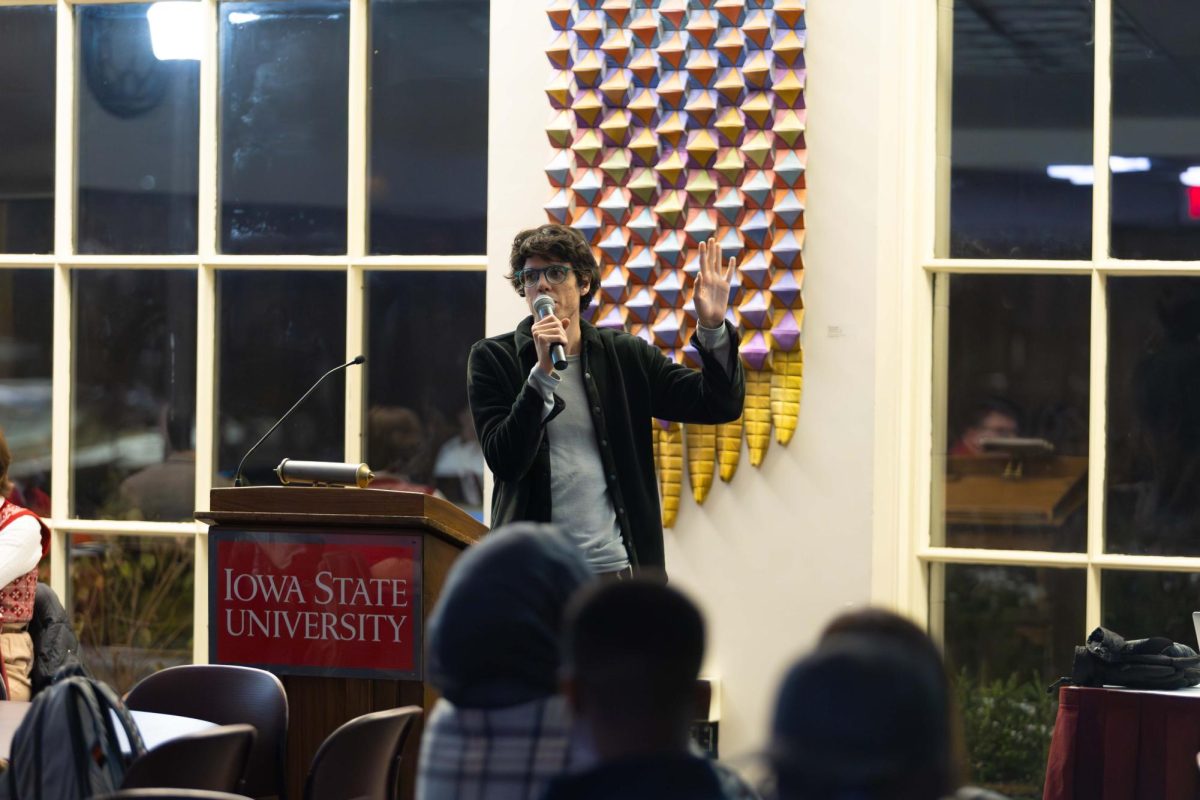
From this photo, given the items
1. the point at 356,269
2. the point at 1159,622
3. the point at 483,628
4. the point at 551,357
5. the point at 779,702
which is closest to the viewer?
the point at 779,702

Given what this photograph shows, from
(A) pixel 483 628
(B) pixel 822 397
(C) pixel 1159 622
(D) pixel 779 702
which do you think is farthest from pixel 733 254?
(D) pixel 779 702

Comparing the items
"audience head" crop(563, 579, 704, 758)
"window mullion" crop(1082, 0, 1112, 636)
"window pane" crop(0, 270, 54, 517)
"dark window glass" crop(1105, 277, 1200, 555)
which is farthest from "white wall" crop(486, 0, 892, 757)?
"audience head" crop(563, 579, 704, 758)

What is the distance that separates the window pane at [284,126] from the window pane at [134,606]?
1073 mm

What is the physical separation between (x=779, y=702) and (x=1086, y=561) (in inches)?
143

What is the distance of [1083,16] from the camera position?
4.82 metres

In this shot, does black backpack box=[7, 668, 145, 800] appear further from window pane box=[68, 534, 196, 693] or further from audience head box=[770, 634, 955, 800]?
window pane box=[68, 534, 196, 693]

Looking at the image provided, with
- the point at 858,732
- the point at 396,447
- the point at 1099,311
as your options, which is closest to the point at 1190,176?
the point at 1099,311

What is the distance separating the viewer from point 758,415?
4820mm

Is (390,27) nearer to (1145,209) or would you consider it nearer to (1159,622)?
(1145,209)

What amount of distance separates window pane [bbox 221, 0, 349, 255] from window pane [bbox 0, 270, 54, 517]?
707mm

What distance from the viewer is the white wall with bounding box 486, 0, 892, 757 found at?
15.6 ft

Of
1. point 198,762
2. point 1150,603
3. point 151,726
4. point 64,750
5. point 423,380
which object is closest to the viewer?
point 64,750

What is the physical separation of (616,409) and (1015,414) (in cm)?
159

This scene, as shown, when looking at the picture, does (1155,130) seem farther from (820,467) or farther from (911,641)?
(911,641)
